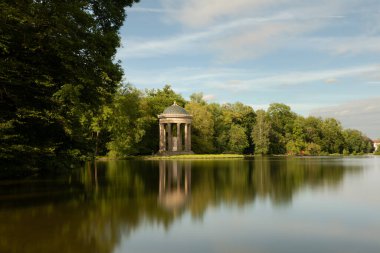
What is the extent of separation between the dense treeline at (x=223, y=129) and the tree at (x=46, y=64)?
3695 centimetres

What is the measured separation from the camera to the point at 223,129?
86062mm

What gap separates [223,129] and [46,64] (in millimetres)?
70857

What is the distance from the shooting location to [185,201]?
1415 cm

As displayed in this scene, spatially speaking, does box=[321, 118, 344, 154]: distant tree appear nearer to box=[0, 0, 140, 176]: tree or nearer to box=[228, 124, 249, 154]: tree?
box=[228, 124, 249, 154]: tree

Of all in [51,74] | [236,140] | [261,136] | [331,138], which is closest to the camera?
[51,74]

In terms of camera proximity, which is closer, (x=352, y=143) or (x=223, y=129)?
(x=223, y=129)

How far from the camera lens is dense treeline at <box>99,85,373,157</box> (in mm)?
62850

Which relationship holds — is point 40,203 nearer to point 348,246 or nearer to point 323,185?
point 348,246

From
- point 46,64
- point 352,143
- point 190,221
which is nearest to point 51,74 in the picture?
point 46,64

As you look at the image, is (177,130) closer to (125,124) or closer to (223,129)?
(125,124)

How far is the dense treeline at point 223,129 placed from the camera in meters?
62.9

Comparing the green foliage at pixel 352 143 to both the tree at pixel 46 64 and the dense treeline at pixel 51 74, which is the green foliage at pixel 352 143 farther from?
the tree at pixel 46 64

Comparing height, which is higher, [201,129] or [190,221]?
[201,129]

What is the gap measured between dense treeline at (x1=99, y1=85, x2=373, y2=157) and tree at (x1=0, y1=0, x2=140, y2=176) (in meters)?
36.9
